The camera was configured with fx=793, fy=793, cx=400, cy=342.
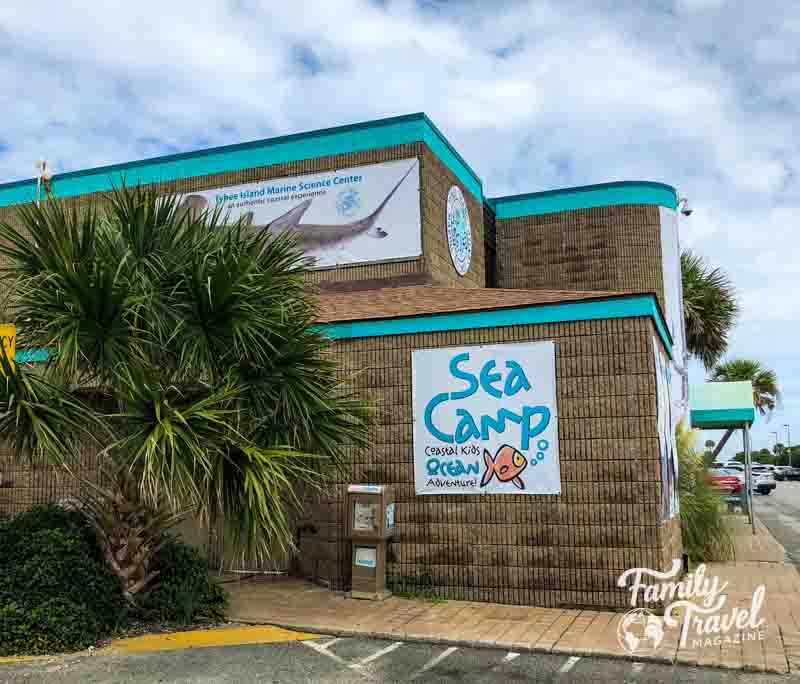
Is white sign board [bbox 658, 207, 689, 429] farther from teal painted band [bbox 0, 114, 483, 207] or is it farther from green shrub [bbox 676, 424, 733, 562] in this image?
green shrub [bbox 676, 424, 733, 562]

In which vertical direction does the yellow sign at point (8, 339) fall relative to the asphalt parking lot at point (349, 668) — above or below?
above

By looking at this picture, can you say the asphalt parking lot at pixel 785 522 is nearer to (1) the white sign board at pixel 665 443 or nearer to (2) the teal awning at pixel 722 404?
(2) the teal awning at pixel 722 404

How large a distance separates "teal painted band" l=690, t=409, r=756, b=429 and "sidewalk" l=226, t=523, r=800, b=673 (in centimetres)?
902

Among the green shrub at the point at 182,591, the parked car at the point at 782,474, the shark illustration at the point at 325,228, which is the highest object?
the shark illustration at the point at 325,228

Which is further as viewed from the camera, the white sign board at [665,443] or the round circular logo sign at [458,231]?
the round circular logo sign at [458,231]

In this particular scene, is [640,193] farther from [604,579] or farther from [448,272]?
[604,579]

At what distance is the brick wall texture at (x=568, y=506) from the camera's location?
9008mm

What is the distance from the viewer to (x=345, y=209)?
1441 centimetres

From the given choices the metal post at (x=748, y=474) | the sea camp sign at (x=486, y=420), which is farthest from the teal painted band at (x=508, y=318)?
the metal post at (x=748, y=474)

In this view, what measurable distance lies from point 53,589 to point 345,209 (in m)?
8.60

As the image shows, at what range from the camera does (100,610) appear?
8.00 meters

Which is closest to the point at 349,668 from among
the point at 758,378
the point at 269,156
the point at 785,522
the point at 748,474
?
the point at 269,156

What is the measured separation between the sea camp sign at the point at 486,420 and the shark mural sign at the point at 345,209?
161 inches

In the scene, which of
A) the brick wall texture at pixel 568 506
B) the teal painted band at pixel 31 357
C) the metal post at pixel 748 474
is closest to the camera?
the brick wall texture at pixel 568 506
